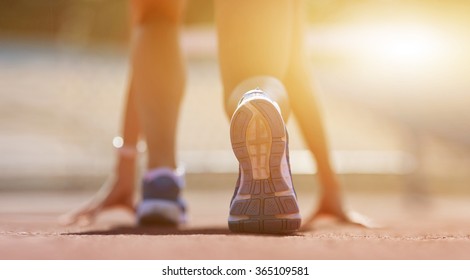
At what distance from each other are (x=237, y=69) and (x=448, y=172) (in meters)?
4.74

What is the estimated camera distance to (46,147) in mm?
6090

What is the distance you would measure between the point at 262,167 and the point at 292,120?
15.7ft

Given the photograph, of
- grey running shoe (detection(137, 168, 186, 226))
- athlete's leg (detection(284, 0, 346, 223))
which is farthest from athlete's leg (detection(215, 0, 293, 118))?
athlete's leg (detection(284, 0, 346, 223))

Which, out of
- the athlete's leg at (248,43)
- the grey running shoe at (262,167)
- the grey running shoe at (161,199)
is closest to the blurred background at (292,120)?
the grey running shoe at (161,199)

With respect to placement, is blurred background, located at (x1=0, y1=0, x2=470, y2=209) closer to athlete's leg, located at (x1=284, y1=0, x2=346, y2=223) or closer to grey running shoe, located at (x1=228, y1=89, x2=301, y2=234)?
athlete's leg, located at (x1=284, y1=0, x2=346, y2=223)

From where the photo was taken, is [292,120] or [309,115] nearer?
[309,115]

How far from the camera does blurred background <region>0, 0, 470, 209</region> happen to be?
5.16 metres

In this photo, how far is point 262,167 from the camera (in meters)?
0.94

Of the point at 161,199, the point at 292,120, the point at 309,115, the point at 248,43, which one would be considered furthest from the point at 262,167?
the point at 292,120

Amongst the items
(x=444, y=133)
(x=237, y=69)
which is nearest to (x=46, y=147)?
(x=444, y=133)

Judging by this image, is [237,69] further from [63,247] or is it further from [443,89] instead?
[443,89]

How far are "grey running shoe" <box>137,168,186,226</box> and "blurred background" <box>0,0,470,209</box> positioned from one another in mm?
3432

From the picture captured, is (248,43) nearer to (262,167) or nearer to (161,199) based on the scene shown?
(262,167)

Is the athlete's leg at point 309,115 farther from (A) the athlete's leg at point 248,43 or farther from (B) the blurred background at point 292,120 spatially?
(B) the blurred background at point 292,120
